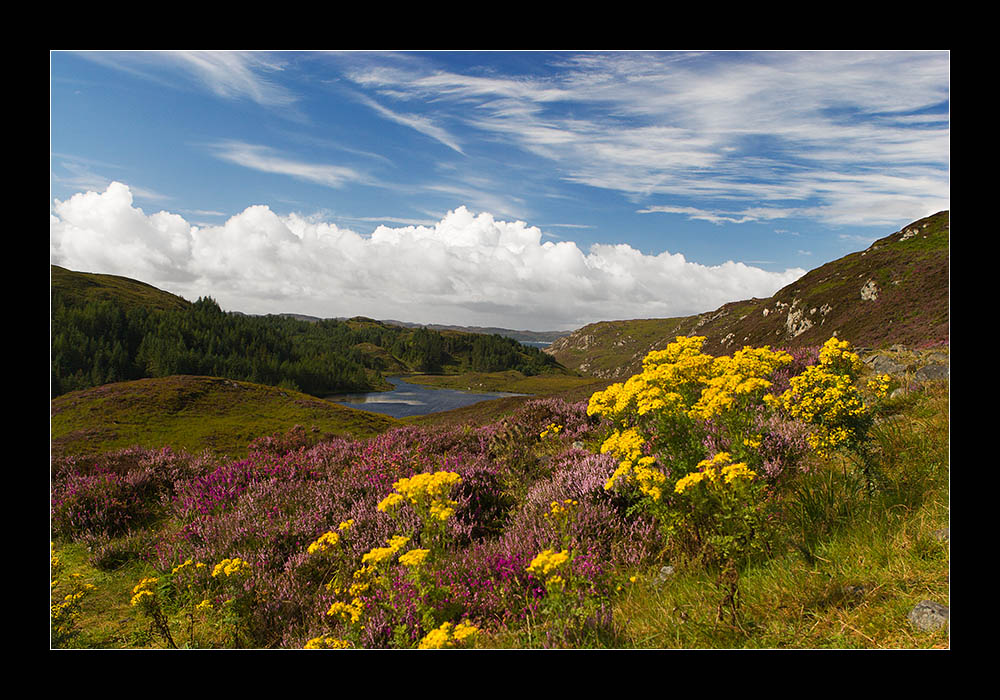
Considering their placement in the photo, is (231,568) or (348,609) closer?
(348,609)

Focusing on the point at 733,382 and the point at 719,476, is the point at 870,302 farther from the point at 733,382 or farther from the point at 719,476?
the point at 719,476

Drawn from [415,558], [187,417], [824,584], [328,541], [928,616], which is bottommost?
[187,417]

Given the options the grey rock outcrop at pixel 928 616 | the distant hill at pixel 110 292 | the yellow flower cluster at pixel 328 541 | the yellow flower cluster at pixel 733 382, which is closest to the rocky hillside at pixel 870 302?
the yellow flower cluster at pixel 733 382

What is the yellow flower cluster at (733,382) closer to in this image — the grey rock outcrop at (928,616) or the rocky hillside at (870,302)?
the grey rock outcrop at (928,616)

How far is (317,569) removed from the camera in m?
5.37

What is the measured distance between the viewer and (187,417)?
29344mm

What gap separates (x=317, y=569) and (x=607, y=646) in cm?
398

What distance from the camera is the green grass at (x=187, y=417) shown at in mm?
22516

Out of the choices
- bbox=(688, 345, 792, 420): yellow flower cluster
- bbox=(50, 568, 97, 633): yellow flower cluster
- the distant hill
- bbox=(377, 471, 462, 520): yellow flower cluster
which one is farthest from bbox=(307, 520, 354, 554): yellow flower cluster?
the distant hill

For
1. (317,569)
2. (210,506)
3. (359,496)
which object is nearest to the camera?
(317,569)

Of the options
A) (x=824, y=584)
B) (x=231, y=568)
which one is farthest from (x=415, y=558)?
(x=824, y=584)
